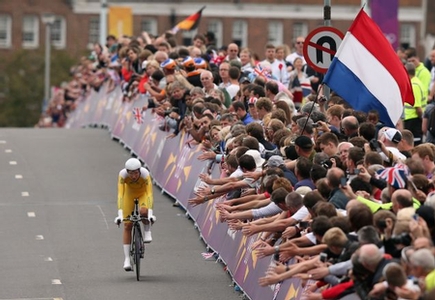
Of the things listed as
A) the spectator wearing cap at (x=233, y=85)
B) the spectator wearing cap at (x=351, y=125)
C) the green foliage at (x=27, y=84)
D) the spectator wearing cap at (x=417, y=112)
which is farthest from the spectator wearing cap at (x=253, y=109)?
the green foliage at (x=27, y=84)

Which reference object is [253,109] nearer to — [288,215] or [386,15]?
[288,215]

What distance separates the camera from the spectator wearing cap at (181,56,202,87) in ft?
84.5

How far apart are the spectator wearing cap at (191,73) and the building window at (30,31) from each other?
2921 inches

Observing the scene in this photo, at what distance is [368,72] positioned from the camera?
1723 centimetres

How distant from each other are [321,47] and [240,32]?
83.3 m

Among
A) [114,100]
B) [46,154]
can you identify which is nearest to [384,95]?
[46,154]

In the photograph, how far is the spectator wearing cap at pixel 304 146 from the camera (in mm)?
16344

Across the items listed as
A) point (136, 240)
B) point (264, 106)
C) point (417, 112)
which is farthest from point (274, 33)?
point (136, 240)

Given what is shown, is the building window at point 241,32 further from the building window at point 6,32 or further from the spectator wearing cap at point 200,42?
the spectator wearing cap at point 200,42

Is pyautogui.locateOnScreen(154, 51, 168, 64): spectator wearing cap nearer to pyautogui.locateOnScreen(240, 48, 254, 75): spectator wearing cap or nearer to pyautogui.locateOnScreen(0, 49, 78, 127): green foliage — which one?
pyautogui.locateOnScreen(240, 48, 254, 75): spectator wearing cap

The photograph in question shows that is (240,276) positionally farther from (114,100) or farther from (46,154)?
(114,100)

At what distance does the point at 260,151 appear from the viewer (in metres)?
18.0

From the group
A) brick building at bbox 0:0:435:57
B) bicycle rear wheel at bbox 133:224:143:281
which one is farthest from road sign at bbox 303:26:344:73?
brick building at bbox 0:0:435:57

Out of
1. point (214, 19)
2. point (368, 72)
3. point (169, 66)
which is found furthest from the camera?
point (214, 19)
